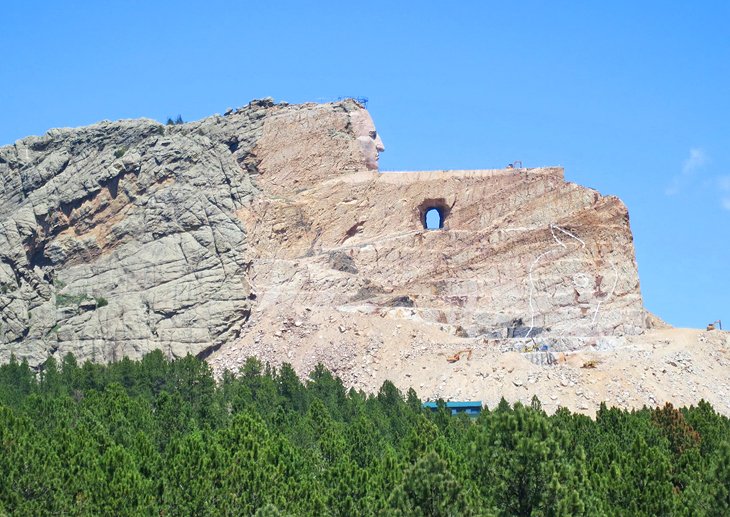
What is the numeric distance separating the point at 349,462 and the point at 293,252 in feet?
165

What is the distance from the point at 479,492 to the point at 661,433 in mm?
21950

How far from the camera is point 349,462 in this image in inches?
2272

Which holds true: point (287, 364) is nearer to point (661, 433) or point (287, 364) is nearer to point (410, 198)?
point (410, 198)

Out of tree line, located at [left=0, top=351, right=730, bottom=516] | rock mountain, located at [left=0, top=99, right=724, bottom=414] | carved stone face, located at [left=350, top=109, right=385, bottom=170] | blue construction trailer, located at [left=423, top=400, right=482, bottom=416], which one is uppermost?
A: carved stone face, located at [left=350, top=109, right=385, bottom=170]

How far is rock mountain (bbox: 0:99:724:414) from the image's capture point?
97312mm

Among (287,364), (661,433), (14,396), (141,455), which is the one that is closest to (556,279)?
(287,364)

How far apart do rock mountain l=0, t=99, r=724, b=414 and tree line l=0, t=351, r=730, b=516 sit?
64.7ft

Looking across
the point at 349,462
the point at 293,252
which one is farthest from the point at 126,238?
the point at 349,462

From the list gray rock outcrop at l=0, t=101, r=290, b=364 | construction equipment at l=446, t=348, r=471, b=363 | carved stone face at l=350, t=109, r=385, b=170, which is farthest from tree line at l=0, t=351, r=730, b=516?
carved stone face at l=350, t=109, r=385, b=170

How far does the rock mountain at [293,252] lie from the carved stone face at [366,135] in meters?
0.17

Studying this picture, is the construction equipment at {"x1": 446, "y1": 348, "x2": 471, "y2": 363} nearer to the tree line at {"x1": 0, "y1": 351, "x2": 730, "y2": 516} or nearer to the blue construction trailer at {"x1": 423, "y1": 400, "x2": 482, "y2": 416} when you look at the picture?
the blue construction trailer at {"x1": 423, "y1": 400, "x2": 482, "y2": 416}

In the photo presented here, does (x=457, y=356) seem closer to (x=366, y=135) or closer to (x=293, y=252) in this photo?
(x=293, y=252)

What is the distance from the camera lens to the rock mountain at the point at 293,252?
97.3 m

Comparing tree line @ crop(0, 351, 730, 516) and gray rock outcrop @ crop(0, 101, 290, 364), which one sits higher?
gray rock outcrop @ crop(0, 101, 290, 364)
